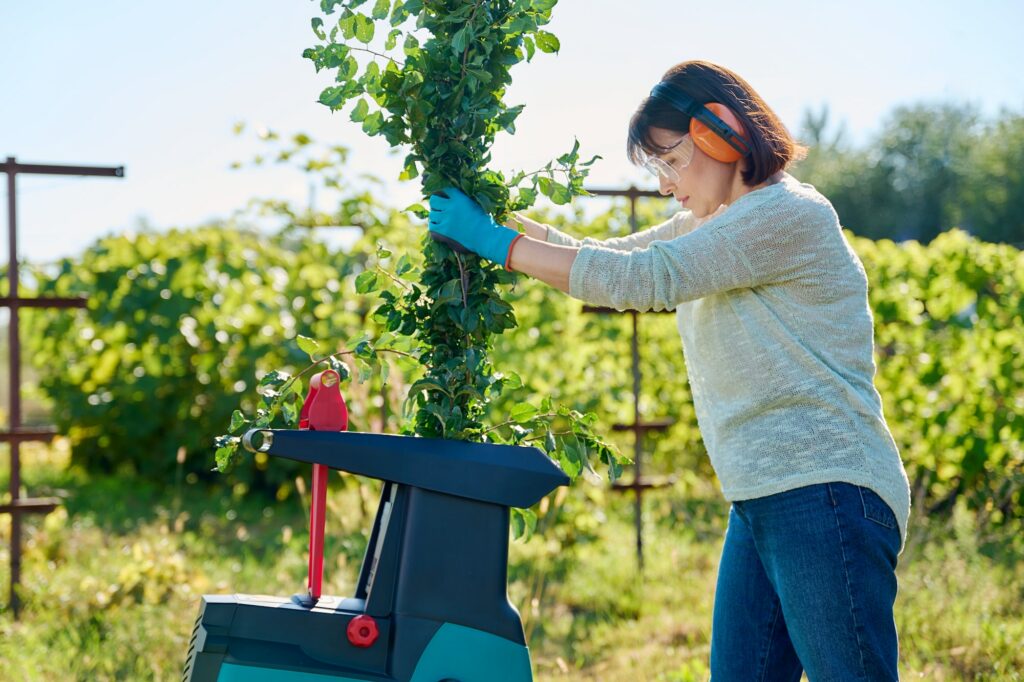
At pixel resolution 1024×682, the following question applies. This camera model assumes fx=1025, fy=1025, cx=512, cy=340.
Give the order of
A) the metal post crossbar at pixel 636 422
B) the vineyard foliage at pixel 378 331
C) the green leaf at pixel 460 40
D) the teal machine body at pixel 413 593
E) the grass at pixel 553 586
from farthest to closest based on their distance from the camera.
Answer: the vineyard foliage at pixel 378 331
the metal post crossbar at pixel 636 422
the grass at pixel 553 586
the green leaf at pixel 460 40
the teal machine body at pixel 413 593

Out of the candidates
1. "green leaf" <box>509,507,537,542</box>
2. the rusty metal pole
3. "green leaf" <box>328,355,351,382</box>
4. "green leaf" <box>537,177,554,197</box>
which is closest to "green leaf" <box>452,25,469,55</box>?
"green leaf" <box>537,177,554,197</box>

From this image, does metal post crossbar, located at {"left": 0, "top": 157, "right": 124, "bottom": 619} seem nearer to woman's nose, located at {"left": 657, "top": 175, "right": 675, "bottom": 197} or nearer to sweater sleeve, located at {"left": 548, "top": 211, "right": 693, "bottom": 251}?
sweater sleeve, located at {"left": 548, "top": 211, "right": 693, "bottom": 251}

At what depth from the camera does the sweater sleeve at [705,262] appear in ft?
5.41

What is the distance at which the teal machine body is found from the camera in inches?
59.7

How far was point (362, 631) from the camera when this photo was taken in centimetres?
154

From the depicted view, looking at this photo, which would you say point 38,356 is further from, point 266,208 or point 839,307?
point 839,307

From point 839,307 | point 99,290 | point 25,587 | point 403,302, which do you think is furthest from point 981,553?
point 99,290

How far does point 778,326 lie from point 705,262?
188 mm

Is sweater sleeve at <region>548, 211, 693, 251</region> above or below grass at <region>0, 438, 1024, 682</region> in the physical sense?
above

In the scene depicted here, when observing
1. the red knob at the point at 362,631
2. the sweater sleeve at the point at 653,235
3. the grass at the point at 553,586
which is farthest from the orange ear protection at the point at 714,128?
the grass at the point at 553,586

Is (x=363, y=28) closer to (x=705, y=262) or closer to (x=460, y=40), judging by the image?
(x=460, y=40)

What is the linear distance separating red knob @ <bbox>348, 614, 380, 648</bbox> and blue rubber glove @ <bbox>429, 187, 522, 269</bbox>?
1.96 ft

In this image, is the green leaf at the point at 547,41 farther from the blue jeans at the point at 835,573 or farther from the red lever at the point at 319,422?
the blue jeans at the point at 835,573

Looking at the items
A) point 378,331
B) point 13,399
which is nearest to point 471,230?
point 378,331
